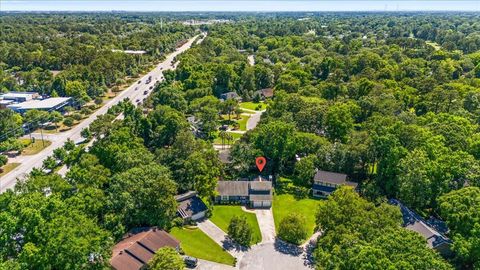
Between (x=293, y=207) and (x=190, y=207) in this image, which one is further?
(x=293, y=207)

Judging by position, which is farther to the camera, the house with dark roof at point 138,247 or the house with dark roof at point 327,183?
the house with dark roof at point 327,183

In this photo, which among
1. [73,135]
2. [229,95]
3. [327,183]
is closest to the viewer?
[327,183]

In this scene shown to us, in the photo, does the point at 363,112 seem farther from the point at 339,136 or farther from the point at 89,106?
the point at 89,106

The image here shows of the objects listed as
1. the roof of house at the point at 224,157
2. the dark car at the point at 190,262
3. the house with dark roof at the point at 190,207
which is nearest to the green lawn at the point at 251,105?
the roof of house at the point at 224,157

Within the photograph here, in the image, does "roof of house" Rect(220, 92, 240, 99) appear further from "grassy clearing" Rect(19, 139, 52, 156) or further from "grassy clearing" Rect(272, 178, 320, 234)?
"grassy clearing" Rect(272, 178, 320, 234)

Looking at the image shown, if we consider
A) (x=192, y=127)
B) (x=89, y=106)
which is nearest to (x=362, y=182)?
(x=192, y=127)

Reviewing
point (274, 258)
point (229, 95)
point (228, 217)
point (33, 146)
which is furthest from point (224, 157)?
point (229, 95)

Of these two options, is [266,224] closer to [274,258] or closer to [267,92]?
[274,258]

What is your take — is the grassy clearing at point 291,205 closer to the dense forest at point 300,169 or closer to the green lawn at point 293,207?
the green lawn at point 293,207
